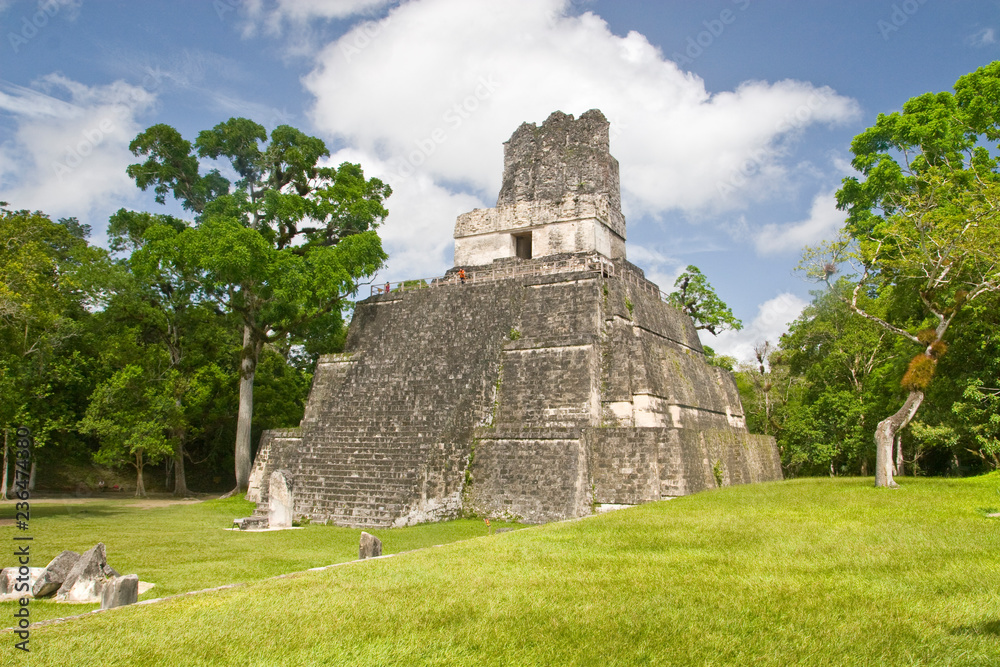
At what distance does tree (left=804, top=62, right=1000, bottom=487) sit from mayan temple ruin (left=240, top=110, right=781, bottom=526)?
14.6 feet

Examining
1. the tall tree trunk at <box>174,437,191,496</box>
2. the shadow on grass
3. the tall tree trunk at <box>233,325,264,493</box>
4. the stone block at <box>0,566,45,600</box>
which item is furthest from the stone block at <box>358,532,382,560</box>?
the tall tree trunk at <box>174,437,191,496</box>

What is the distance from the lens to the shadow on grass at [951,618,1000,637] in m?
3.85

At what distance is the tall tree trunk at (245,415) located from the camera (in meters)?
19.8

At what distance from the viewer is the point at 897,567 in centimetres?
564

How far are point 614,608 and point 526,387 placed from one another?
10.5 m

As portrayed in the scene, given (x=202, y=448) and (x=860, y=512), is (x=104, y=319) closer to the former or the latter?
(x=202, y=448)

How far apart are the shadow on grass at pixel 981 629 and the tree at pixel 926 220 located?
25.7ft

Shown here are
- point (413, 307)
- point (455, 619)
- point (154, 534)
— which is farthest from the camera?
A: point (413, 307)

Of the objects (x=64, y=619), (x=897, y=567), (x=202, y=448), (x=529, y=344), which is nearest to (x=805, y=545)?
(x=897, y=567)

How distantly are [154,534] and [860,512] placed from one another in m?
11.2

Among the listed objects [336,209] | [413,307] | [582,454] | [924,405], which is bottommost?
[582,454]

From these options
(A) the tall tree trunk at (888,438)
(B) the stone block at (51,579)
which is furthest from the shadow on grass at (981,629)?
(A) the tall tree trunk at (888,438)

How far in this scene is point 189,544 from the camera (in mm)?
10305

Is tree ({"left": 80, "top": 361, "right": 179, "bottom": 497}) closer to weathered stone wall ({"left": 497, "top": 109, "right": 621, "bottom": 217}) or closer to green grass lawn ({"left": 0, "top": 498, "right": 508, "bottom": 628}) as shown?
green grass lawn ({"left": 0, "top": 498, "right": 508, "bottom": 628})
